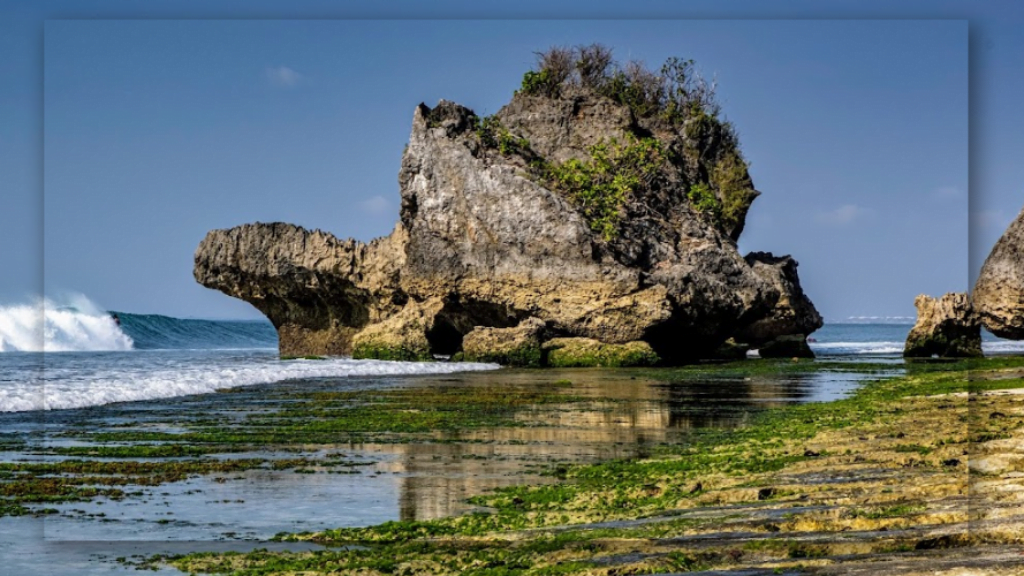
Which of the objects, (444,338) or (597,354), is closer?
(597,354)

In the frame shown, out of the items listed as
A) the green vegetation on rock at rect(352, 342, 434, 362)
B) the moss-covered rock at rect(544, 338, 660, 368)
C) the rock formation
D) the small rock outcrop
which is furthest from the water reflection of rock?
the small rock outcrop

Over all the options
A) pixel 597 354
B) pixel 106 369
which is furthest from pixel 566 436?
pixel 597 354

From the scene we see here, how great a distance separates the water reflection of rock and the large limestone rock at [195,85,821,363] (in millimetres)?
12393

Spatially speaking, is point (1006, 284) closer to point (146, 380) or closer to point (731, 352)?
point (731, 352)

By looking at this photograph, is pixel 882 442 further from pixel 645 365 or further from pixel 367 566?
pixel 645 365

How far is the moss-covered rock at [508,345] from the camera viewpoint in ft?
117

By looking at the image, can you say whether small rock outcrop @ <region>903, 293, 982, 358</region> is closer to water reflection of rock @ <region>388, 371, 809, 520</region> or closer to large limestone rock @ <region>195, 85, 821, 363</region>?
large limestone rock @ <region>195, 85, 821, 363</region>

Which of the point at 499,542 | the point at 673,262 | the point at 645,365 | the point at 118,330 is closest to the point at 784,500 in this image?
the point at 499,542

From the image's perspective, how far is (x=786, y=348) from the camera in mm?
44969

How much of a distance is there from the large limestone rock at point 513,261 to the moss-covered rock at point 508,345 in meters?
0.95

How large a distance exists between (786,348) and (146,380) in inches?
1121

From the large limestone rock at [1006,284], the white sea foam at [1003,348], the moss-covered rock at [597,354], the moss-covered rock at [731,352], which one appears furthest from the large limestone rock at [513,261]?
the white sea foam at [1003,348]

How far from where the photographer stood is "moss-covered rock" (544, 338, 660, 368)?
34750 millimetres

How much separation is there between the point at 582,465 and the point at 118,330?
58.3m
